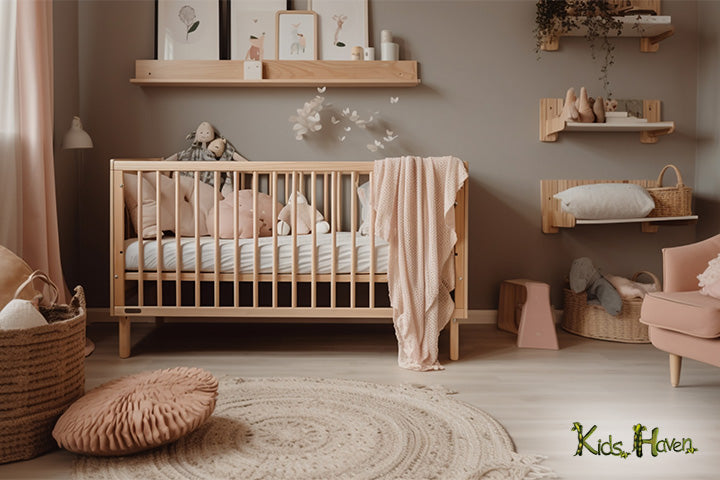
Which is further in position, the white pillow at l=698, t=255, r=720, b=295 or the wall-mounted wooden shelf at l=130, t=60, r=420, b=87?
the wall-mounted wooden shelf at l=130, t=60, r=420, b=87

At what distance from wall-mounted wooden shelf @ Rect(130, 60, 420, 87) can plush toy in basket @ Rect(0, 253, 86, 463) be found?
5.92ft

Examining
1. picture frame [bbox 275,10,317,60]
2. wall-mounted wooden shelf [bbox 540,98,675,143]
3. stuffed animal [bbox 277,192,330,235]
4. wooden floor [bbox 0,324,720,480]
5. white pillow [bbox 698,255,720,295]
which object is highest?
picture frame [bbox 275,10,317,60]

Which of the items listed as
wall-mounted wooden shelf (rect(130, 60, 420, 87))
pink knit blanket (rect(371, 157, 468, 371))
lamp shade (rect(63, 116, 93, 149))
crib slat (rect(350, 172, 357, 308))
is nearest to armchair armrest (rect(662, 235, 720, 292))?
pink knit blanket (rect(371, 157, 468, 371))

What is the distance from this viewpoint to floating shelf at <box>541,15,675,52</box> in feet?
9.93

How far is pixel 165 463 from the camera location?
1.52m

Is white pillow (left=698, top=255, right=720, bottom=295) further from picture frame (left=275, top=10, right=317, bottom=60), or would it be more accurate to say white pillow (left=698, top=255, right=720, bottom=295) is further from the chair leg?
picture frame (left=275, top=10, right=317, bottom=60)

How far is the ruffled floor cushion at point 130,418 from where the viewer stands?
149 cm

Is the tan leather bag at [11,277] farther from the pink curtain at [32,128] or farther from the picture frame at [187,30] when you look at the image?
the picture frame at [187,30]

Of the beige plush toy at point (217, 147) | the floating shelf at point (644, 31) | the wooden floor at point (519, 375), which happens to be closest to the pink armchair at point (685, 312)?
the wooden floor at point (519, 375)

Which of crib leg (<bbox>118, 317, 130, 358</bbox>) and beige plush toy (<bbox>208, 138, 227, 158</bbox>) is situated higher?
beige plush toy (<bbox>208, 138, 227, 158</bbox>)

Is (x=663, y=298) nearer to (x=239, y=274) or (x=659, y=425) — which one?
(x=659, y=425)

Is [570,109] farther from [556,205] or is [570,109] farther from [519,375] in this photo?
[519,375]

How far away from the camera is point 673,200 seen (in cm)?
301

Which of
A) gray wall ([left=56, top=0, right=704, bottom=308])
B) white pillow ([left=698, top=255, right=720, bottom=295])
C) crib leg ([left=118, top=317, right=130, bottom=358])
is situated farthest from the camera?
gray wall ([left=56, top=0, right=704, bottom=308])
